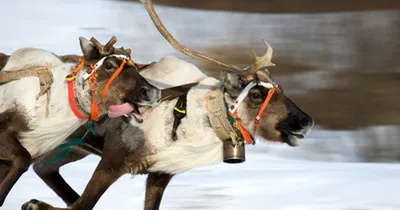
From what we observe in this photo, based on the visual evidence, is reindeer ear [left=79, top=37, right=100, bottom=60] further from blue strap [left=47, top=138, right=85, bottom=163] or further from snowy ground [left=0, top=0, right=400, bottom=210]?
snowy ground [left=0, top=0, right=400, bottom=210]

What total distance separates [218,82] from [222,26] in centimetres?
502

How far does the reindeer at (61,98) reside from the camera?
20.0 ft

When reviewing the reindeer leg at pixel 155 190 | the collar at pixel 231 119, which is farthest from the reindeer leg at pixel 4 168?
the collar at pixel 231 119

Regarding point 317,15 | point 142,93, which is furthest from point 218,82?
point 317,15

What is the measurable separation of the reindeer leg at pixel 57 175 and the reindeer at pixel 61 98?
82 centimetres

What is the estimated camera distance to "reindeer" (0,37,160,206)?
610cm

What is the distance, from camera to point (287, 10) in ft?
37.9

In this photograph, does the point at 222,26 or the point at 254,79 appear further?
the point at 222,26

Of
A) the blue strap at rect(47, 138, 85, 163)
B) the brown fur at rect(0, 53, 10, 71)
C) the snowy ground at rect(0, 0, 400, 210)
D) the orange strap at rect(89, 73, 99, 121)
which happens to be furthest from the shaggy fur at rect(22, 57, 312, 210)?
the snowy ground at rect(0, 0, 400, 210)

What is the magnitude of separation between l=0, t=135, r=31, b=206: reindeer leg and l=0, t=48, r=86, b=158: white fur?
3.3 inches

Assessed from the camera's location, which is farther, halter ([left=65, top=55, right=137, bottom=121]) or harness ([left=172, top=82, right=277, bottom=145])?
harness ([left=172, top=82, right=277, bottom=145])

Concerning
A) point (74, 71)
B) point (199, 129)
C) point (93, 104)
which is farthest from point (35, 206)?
point (199, 129)

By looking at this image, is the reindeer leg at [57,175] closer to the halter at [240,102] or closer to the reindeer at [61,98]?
the reindeer at [61,98]

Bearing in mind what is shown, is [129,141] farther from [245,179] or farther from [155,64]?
[245,179]
